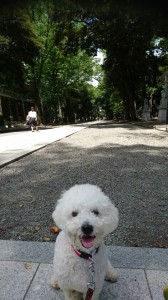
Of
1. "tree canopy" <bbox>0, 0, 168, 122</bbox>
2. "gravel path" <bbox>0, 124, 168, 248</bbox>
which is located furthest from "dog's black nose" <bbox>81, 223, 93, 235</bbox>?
"tree canopy" <bbox>0, 0, 168, 122</bbox>

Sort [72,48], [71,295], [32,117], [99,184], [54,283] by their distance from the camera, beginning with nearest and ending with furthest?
[71,295] → [54,283] → [99,184] → [32,117] → [72,48]

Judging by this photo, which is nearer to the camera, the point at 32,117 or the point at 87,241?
the point at 87,241

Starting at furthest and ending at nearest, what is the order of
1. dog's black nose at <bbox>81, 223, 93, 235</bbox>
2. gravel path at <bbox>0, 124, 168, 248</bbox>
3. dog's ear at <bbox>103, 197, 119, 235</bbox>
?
gravel path at <bbox>0, 124, 168, 248</bbox> < dog's ear at <bbox>103, 197, 119, 235</bbox> < dog's black nose at <bbox>81, 223, 93, 235</bbox>

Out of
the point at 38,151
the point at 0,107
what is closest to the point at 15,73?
the point at 0,107

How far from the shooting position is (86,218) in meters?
1.91

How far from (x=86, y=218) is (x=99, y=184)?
3847mm

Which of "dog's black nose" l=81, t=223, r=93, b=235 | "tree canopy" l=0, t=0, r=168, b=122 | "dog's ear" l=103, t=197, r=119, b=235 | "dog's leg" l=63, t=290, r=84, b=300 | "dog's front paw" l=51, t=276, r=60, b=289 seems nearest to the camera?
"dog's black nose" l=81, t=223, r=93, b=235

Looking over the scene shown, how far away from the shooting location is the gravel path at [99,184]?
3.66 m

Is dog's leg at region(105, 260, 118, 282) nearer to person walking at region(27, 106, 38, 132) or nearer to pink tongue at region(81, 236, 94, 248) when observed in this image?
pink tongue at region(81, 236, 94, 248)

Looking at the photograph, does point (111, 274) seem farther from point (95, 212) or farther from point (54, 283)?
point (95, 212)

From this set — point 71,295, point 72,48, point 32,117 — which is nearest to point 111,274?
point 71,295

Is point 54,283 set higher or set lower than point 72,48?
lower

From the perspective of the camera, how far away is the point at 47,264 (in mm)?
2777

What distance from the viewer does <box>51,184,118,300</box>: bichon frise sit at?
192 centimetres
